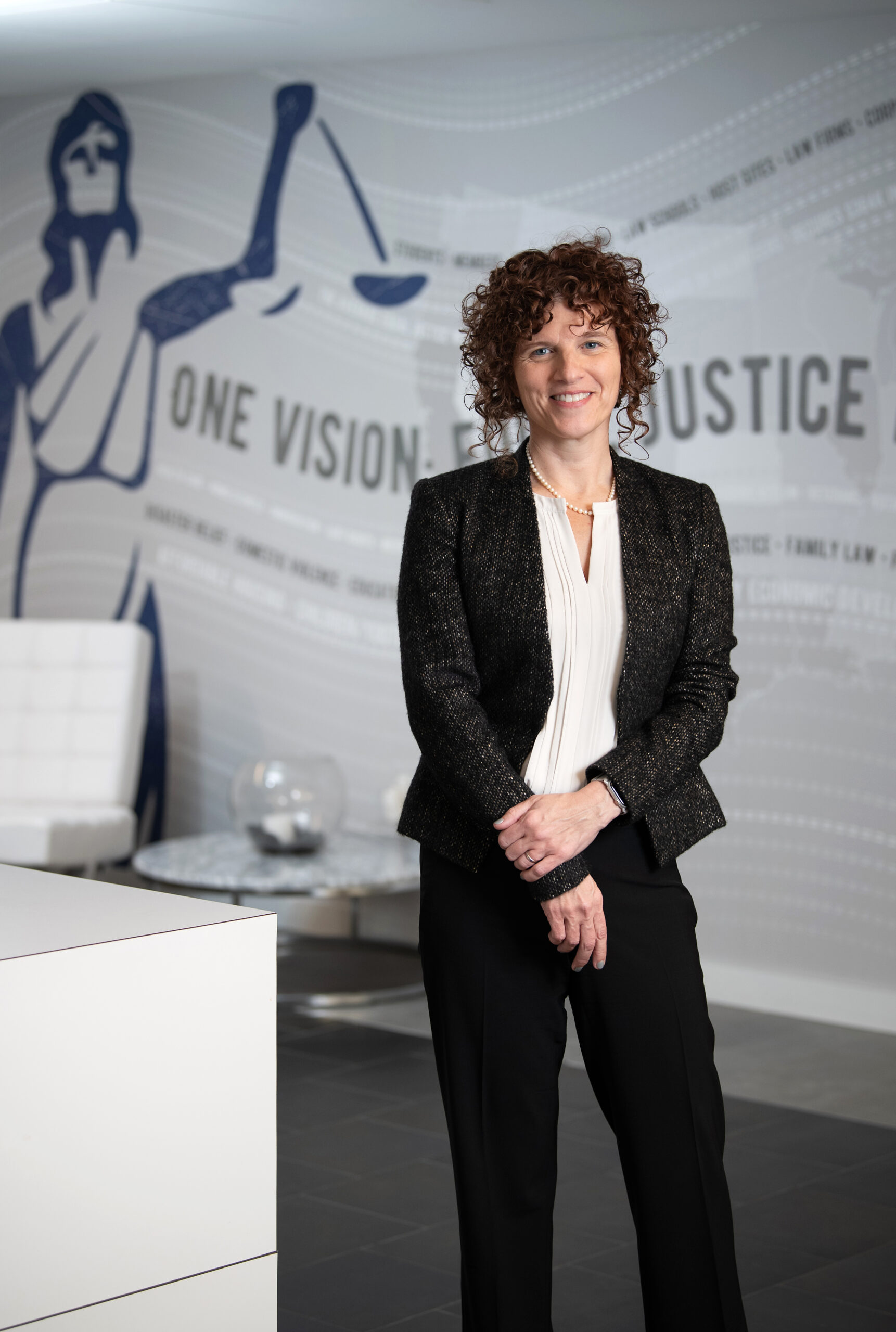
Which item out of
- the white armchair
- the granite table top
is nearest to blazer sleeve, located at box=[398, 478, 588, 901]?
the granite table top

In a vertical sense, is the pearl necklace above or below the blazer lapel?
above

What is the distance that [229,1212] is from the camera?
141 cm

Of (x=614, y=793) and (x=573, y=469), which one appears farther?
(x=573, y=469)

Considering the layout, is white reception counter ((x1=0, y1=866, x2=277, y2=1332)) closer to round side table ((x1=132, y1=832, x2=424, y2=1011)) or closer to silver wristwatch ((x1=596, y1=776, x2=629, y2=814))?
silver wristwatch ((x1=596, y1=776, x2=629, y2=814))

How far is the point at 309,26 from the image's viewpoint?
446 centimetres

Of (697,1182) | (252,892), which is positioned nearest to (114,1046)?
(697,1182)

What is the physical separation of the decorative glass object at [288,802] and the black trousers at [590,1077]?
2608mm

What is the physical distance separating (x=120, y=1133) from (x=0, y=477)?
4.90 m

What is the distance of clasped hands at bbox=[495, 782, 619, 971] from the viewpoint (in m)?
1.63

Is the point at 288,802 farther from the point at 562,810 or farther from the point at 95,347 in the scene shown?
the point at 562,810

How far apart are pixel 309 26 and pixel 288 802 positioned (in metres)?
2.31

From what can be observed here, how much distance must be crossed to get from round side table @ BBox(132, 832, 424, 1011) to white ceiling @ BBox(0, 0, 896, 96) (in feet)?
7.84

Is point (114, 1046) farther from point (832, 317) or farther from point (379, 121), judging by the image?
point (379, 121)

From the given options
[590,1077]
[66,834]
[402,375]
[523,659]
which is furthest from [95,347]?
[590,1077]
